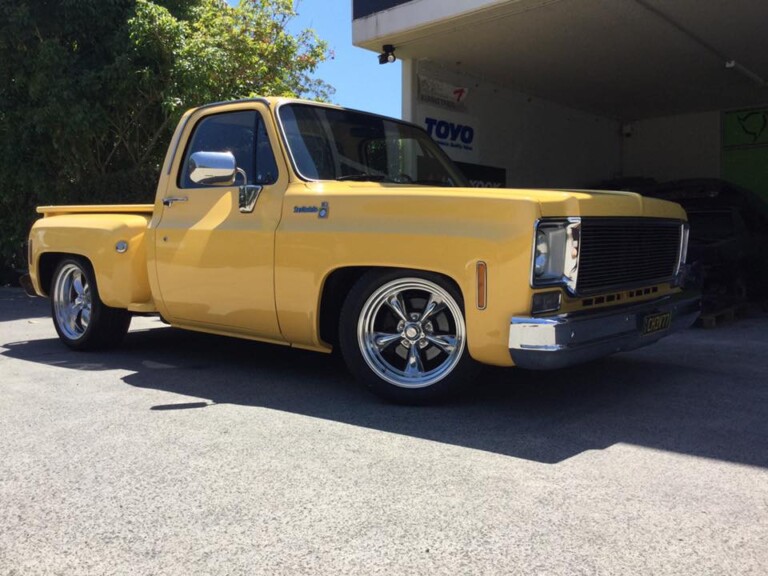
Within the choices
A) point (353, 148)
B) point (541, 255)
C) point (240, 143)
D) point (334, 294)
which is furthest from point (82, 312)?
point (541, 255)

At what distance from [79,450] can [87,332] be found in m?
2.83

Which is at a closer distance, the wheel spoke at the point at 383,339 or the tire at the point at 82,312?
the wheel spoke at the point at 383,339

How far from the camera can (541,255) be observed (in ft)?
12.1

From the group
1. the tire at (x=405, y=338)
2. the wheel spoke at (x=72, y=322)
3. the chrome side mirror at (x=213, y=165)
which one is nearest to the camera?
the tire at (x=405, y=338)

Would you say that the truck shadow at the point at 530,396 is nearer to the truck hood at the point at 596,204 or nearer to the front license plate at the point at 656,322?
the front license plate at the point at 656,322

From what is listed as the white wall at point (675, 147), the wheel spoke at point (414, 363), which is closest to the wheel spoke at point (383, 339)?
the wheel spoke at point (414, 363)

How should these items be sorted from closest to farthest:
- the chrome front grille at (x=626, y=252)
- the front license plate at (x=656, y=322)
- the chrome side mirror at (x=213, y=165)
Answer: the chrome front grille at (x=626, y=252)
the front license plate at (x=656, y=322)
the chrome side mirror at (x=213, y=165)

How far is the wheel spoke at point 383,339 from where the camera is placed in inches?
170

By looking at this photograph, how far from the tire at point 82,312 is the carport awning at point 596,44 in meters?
4.79

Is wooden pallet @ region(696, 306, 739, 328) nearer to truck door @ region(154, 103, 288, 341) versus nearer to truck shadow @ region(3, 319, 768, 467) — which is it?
truck shadow @ region(3, 319, 768, 467)

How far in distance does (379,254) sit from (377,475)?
4.72 ft

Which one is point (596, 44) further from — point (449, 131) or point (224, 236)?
point (224, 236)

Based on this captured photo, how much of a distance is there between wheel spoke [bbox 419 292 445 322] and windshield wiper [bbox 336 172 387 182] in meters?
1.08

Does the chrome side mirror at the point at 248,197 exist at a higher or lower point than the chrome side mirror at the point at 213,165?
lower
